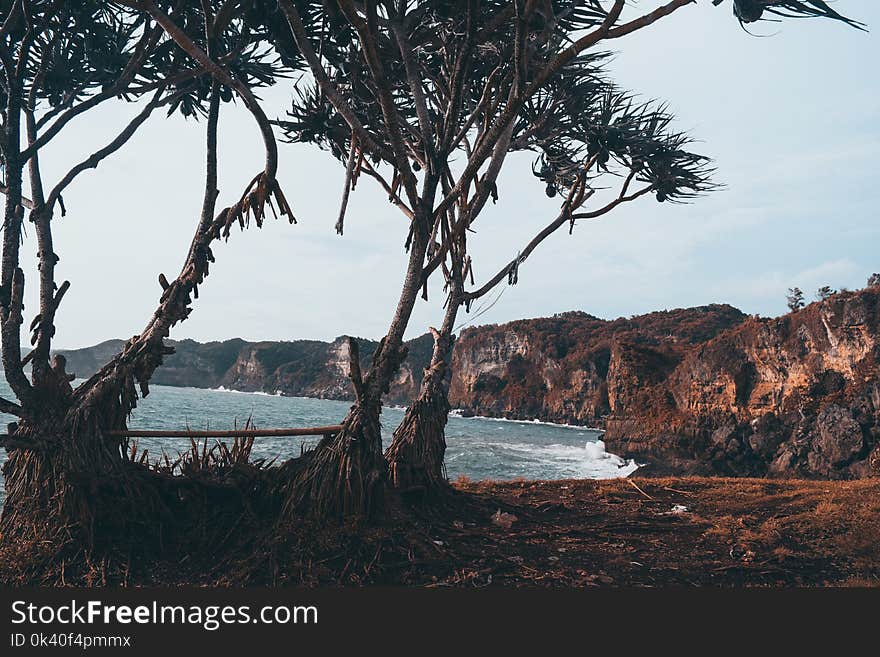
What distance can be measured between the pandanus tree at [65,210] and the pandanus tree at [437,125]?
Answer: 3.40ft

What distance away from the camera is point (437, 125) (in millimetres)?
7113

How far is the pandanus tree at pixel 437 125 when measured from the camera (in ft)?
17.5

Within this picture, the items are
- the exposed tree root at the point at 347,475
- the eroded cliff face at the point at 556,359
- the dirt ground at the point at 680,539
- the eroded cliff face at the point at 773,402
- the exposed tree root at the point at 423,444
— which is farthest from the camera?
the eroded cliff face at the point at 556,359

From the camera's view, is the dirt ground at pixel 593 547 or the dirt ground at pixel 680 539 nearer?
the dirt ground at pixel 593 547

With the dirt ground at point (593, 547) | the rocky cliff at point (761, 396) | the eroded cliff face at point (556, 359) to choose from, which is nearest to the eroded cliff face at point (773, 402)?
the rocky cliff at point (761, 396)

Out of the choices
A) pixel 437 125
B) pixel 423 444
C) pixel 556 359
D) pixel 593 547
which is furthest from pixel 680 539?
pixel 556 359

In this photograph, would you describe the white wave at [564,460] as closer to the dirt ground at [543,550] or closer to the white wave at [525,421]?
the dirt ground at [543,550]

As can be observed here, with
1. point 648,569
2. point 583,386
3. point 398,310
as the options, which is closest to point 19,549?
point 398,310

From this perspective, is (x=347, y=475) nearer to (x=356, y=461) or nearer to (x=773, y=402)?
(x=356, y=461)

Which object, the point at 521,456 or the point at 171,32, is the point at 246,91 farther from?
the point at 521,456

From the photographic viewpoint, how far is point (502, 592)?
400 centimetres

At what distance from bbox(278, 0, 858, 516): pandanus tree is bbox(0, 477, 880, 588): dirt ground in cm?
43

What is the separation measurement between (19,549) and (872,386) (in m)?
27.0

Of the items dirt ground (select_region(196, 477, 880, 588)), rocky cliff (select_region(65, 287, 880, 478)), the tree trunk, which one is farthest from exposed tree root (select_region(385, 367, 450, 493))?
rocky cliff (select_region(65, 287, 880, 478))
